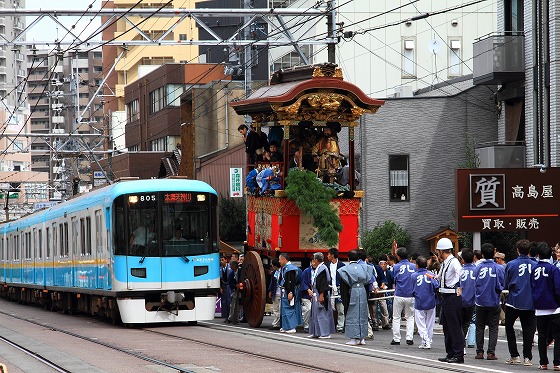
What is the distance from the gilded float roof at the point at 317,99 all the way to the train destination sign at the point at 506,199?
5.30m

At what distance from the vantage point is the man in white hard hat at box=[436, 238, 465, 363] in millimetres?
15541

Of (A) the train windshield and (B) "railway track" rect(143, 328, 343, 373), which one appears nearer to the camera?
(B) "railway track" rect(143, 328, 343, 373)

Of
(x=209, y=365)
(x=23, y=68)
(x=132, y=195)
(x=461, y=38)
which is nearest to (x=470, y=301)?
(x=209, y=365)

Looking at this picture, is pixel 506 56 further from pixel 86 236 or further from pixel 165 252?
pixel 165 252

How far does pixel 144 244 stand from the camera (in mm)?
22359

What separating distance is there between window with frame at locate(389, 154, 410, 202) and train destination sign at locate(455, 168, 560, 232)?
12.1 meters

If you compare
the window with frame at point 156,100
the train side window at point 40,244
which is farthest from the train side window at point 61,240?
the window with frame at point 156,100

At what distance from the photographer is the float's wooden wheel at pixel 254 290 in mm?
21922

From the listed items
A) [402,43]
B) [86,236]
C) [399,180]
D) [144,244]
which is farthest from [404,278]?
[402,43]

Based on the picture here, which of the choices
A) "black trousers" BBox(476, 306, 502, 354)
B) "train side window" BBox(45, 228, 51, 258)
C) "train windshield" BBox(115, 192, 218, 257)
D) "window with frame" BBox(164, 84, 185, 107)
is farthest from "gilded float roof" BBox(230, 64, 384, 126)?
"window with frame" BBox(164, 84, 185, 107)

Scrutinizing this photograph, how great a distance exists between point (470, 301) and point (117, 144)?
66598 mm

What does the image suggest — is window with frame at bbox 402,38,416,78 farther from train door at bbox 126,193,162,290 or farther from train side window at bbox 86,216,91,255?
train door at bbox 126,193,162,290

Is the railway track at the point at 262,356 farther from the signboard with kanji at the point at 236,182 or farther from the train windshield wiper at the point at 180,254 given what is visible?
the signboard with kanji at the point at 236,182

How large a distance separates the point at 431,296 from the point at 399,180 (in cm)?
2099
